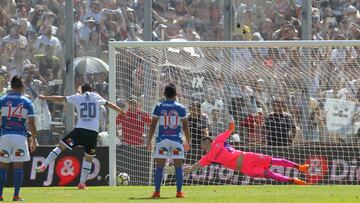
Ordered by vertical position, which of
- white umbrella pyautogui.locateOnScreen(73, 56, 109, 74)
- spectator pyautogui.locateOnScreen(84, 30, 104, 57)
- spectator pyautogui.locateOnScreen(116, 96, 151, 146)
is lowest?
spectator pyautogui.locateOnScreen(116, 96, 151, 146)

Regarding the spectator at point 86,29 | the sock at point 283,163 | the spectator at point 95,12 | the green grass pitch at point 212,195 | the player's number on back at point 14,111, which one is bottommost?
the green grass pitch at point 212,195

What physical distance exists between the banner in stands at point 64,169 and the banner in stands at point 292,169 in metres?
0.46

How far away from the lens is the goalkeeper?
78.3 feet

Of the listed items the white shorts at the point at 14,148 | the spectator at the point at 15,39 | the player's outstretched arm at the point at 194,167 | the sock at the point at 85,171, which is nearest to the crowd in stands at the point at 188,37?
the spectator at the point at 15,39

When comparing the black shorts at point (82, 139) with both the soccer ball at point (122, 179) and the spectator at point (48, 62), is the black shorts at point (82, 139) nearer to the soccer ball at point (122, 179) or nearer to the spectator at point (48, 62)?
the soccer ball at point (122, 179)

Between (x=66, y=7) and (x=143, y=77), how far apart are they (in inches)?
113

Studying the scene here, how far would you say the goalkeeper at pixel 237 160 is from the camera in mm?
23875

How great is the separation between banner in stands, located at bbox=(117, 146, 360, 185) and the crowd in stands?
0.94 meters

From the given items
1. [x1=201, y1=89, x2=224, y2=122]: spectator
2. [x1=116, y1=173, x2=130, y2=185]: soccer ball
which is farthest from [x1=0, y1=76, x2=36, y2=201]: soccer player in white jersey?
[x1=201, y1=89, x2=224, y2=122]: spectator

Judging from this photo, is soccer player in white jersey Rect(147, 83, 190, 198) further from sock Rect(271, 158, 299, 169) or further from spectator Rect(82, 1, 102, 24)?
spectator Rect(82, 1, 102, 24)

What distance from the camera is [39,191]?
2173 centimetres

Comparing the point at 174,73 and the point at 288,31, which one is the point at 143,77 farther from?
the point at 288,31

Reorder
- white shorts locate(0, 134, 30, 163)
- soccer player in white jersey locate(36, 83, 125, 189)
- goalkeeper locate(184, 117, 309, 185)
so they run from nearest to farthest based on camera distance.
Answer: white shorts locate(0, 134, 30, 163)
soccer player in white jersey locate(36, 83, 125, 189)
goalkeeper locate(184, 117, 309, 185)

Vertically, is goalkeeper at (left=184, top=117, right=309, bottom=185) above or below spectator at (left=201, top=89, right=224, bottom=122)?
below
